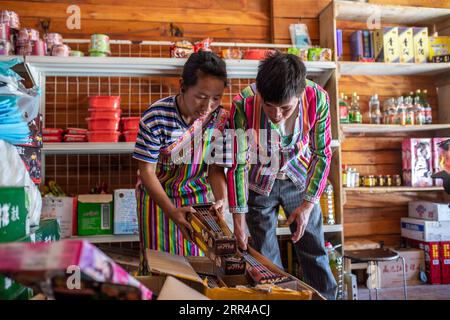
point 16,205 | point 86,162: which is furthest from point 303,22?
point 16,205

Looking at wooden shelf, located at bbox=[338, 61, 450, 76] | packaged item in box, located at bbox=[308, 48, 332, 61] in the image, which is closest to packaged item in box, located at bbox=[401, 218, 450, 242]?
wooden shelf, located at bbox=[338, 61, 450, 76]

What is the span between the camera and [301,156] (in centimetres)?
160

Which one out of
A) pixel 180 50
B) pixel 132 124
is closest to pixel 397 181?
pixel 180 50

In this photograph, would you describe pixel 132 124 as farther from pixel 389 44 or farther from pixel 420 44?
pixel 420 44

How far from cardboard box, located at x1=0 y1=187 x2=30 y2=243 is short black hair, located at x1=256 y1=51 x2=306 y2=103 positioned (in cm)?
78

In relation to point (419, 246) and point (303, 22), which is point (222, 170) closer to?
point (303, 22)

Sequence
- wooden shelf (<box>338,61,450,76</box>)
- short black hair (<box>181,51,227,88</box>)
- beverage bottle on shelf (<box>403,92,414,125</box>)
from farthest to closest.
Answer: beverage bottle on shelf (<box>403,92,414,125</box>) < wooden shelf (<box>338,61,450,76</box>) < short black hair (<box>181,51,227,88</box>)

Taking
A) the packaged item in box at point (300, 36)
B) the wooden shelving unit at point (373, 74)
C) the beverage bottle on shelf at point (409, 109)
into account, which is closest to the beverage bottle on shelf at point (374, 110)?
the wooden shelving unit at point (373, 74)

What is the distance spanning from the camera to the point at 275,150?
1555 millimetres

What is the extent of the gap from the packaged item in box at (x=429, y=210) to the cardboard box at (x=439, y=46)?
1.16 metres

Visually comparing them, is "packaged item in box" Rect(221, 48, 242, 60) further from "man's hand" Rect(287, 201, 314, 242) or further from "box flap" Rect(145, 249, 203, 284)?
"box flap" Rect(145, 249, 203, 284)

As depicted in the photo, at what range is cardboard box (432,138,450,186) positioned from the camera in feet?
9.71
